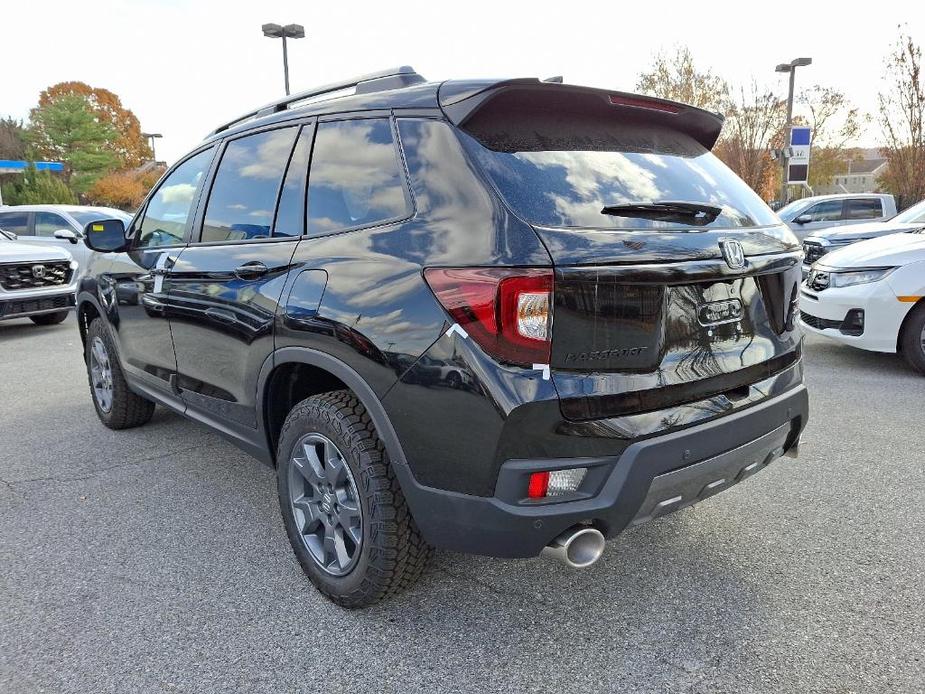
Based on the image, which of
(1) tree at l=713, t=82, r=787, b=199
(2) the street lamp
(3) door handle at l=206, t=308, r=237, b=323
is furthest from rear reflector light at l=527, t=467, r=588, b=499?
(1) tree at l=713, t=82, r=787, b=199

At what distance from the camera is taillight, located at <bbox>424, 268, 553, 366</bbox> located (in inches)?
77.0

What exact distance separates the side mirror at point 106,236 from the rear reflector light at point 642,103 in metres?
2.94

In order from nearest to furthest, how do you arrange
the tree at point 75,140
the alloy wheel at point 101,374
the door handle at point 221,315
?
the door handle at point 221,315 → the alloy wheel at point 101,374 → the tree at point 75,140

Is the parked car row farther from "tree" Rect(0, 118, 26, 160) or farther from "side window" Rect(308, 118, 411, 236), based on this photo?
"tree" Rect(0, 118, 26, 160)

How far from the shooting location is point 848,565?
109 inches

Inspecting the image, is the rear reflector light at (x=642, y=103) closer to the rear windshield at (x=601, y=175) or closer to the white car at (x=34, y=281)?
the rear windshield at (x=601, y=175)

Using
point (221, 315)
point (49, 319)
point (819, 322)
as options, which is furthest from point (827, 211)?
point (49, 319)

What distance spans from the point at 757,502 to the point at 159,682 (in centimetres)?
267

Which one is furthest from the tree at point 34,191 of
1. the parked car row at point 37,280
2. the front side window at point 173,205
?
the front side window at point 173,205

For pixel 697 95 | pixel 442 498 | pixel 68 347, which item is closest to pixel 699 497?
pixel 442 498

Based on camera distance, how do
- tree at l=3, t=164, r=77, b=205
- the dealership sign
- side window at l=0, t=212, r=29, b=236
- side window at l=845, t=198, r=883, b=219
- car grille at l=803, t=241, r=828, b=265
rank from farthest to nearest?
tree at l=3, t=164, r=77, b=205
the dealership sign
side window at l=845, t=198, r=883, b=219
side window at l=0, t=212, r=29, b=236
car grille at l=803, t=241, r=828, b=265

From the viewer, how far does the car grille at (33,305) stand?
28.7 ft

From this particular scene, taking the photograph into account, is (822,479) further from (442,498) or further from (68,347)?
(68,347)

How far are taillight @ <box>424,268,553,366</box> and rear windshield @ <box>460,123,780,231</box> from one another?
19 centimetres
